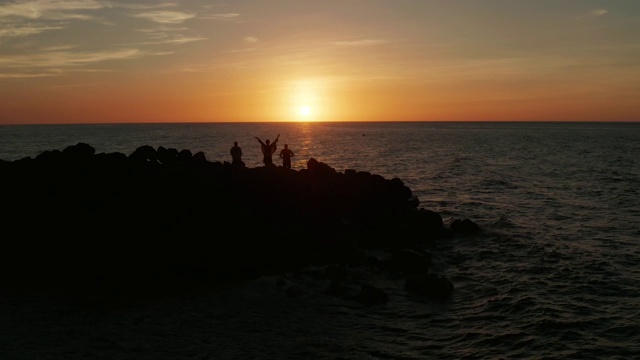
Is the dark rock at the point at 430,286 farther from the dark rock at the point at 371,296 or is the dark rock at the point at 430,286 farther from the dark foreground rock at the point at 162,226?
the dark foreground rock at the point at 162,226

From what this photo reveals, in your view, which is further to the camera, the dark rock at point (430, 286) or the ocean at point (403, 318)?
the dark rock at point (430, 286)

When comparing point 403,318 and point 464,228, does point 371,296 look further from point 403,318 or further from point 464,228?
point 464,228

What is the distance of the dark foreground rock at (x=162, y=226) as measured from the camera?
1731 cm

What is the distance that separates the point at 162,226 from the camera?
18094mm

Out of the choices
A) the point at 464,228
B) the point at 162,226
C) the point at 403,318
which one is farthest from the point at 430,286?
the point at 464,228

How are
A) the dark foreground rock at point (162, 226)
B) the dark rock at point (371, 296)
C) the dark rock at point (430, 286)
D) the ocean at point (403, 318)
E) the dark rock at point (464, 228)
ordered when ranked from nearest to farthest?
the ocean at point (403, 318) < the dark rock at point (371, 296) < the dark foreground rock at point (162, 226) < the dark rock at point (430, 286) < the dark rock at point (464, 228)

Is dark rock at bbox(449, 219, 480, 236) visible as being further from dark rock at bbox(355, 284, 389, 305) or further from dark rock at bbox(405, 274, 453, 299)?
dark rock at bbox(355, 284, 389, 305)

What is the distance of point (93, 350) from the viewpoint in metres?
12.1

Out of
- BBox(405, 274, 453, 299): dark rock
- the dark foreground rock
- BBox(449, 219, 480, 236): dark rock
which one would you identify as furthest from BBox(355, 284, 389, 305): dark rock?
BBox(449, 219, 480, 236): dark rock

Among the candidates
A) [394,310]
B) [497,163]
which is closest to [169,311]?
[394,310]

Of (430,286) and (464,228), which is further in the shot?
(464,228)

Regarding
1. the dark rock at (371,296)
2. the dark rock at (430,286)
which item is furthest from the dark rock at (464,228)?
the dark rock at (371,296)

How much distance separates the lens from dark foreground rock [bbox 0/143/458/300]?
17.3 metres

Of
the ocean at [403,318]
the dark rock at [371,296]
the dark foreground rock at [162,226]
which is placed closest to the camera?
the ocean at [403,318]
